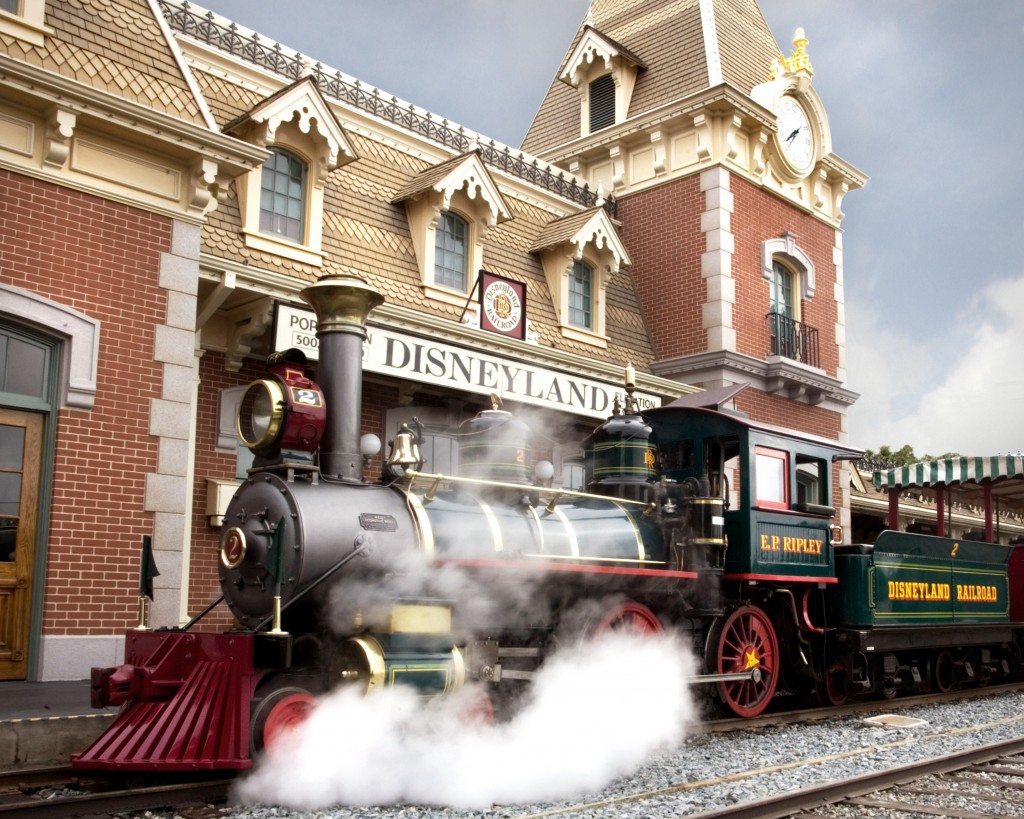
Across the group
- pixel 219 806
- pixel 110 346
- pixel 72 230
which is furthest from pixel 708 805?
pixel 72 230

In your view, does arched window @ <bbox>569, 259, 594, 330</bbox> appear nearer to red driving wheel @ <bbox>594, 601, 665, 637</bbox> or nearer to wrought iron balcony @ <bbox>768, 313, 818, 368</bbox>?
wrought iron balcony @ <bbox>768, 313, 818, 368</bbox>

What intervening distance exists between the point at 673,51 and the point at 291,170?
857 centimetres

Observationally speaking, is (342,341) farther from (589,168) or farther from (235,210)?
(589,168)

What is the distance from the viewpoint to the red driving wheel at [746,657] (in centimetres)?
898

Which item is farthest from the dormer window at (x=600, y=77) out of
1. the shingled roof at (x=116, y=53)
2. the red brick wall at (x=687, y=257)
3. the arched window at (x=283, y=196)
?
the shingled roof at (x=116, y=53)

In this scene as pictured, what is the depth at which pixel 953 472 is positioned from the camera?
1461cm

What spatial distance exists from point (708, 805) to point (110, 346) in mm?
6117

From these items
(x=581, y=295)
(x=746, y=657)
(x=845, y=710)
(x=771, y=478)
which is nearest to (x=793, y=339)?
(x=581, y=295)

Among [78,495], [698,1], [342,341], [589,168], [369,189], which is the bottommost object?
[78,495]

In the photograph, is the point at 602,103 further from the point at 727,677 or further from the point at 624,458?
the point at 727,677

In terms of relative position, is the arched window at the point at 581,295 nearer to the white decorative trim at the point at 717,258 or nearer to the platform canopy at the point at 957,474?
the white decorative trim at the point at 717,258

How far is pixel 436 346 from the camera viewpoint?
37.2 ft

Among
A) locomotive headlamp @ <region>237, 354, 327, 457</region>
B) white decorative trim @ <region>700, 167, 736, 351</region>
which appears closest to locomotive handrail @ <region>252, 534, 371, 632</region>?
locomotive headlamp @ <region>237, 354, 327, 457</region>

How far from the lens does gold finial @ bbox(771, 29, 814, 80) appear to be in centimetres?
1762
